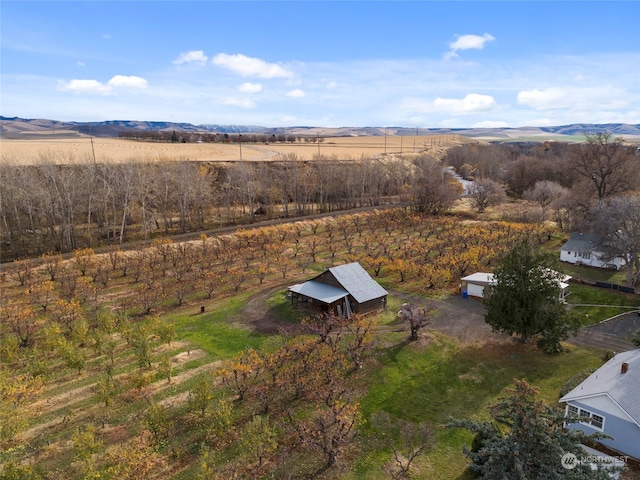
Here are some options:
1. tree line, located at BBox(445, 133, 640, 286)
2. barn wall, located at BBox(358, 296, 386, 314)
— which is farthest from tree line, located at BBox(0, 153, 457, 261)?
barn wall, located at BBox(358, 296, 386, 314)

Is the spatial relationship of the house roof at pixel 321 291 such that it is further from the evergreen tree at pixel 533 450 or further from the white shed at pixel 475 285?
the evergreen tree at pixel 533 450

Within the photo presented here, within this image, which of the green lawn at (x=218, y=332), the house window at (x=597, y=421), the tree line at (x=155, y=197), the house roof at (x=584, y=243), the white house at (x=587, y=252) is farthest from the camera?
the tree line at (x=155, y=197)

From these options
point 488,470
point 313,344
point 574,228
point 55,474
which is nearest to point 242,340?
point 313,344

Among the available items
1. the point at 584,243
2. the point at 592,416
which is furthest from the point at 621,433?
the point at 584,243

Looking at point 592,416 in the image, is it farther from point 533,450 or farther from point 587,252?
point 587,252

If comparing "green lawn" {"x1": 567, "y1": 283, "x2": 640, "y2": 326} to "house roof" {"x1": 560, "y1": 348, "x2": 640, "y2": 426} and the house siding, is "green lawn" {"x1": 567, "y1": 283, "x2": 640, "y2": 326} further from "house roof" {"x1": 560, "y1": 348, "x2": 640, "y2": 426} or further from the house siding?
the house siding

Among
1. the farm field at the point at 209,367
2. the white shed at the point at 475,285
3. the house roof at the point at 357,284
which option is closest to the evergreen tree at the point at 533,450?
the farm field at the point at 209,367

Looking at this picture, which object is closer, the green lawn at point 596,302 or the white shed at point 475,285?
the green lawn at point 596,302
